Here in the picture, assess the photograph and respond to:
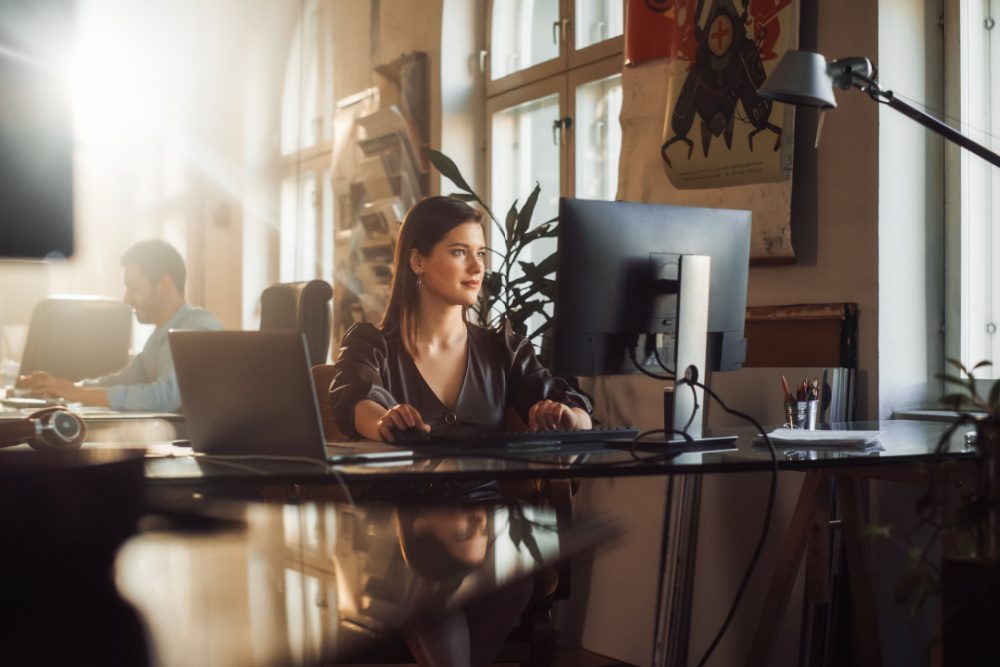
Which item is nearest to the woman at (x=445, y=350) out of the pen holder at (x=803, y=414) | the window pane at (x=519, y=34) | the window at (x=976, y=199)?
the pen holder at (x=803, y=414)

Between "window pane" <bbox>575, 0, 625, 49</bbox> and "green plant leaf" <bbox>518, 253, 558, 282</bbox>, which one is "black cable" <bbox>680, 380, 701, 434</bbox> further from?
"window pane" <bbox>575, 0, 625, 49</bbox>

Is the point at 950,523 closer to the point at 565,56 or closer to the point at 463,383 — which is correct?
the point at 463,383

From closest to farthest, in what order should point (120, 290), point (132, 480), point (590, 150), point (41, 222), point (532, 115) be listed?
point (132, 480), point (41, 222), point (590, 150), point (532, 115), point (120, 290)

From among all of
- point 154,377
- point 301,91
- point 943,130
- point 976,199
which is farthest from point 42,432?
point 301,91

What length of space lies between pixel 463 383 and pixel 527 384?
180 mm

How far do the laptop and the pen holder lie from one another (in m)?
1.00

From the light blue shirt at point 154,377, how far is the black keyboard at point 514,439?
75.0 inches

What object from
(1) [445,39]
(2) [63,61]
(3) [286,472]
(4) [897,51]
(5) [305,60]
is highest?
(5) [305,60]

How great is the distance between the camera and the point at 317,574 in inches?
64.4

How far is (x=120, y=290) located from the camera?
9.47 metres

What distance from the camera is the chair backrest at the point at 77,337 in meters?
4.63

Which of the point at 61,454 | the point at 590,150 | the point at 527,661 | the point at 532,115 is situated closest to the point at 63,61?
the point at 61,454

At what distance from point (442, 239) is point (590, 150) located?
5.83 feet

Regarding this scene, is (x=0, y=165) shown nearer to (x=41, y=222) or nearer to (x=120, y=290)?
(x=41, y=222)
